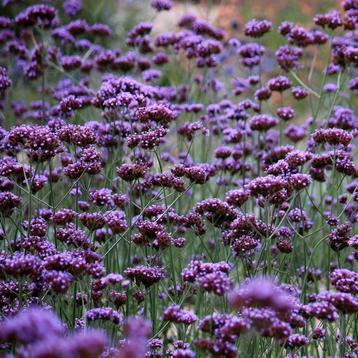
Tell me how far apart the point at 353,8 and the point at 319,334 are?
2430mm

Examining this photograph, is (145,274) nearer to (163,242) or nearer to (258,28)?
(163,242)

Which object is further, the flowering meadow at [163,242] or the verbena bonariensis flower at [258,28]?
the verbena bonariensis flower at [258,28]

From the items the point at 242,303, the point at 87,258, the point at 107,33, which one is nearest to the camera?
the point at 242,303

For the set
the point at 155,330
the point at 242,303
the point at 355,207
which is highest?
the point at 355,207

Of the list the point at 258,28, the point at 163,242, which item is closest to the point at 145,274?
the point at 163,242

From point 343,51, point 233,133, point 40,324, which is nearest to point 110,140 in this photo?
point 233,133

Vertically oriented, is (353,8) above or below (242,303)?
above

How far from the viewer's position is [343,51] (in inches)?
148

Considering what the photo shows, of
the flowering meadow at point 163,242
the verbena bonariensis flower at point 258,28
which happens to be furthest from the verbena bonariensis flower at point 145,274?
the verbena bonariensis flower at point 258,28

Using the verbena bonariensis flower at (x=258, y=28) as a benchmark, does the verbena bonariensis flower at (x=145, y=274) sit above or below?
below

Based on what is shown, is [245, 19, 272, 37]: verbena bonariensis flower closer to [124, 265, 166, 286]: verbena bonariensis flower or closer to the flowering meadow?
the flowering meadow

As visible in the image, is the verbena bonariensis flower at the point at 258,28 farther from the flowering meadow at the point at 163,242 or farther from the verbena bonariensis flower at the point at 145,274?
the verbena bonariensis flower at the point at 145,274

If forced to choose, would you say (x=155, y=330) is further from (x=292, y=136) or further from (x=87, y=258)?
(x=292, y=136)

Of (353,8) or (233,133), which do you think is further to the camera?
(353,8)
